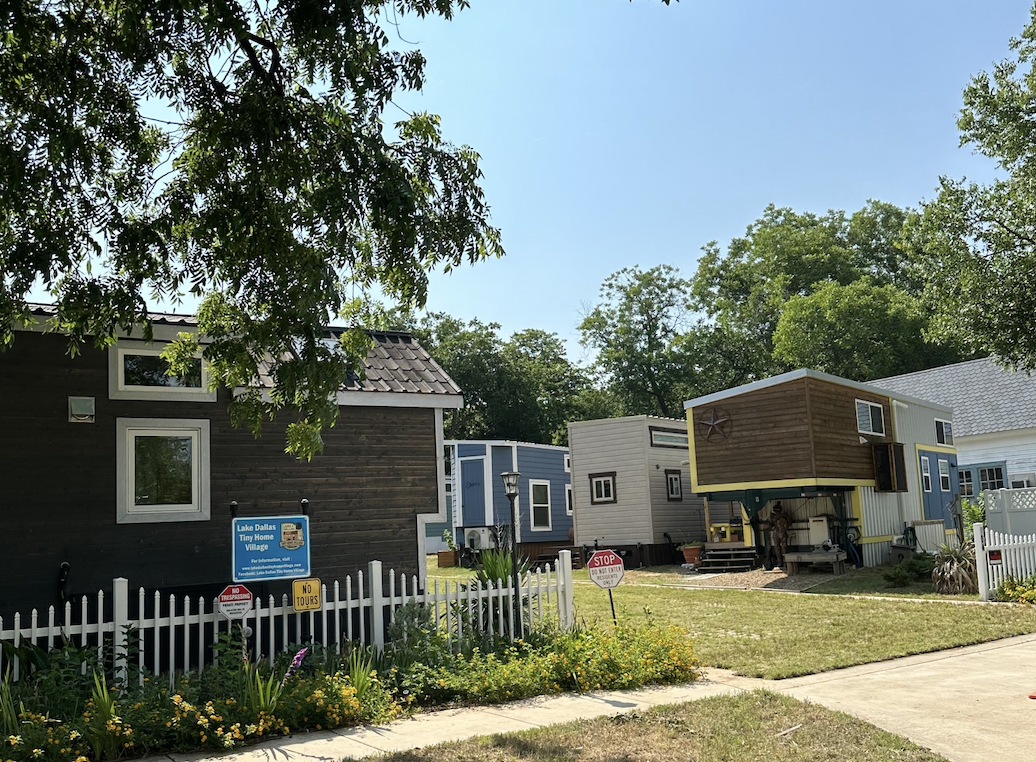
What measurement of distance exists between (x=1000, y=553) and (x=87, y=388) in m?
15.4

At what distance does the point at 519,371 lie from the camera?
57062 mm

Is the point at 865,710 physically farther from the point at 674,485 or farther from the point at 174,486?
the point at 674,485

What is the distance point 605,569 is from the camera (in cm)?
1130

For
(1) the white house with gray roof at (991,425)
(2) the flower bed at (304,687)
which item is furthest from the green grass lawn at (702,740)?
(1) the white house with gray roof at (991,425)

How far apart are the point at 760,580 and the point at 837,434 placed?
4493 mm

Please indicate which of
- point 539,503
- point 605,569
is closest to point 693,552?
point 539,503

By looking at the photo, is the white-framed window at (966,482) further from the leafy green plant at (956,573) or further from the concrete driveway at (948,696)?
the concrete driveway at (948,696)

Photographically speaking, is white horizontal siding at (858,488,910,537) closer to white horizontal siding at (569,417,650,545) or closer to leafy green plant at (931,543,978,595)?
leafy green plant at (931,543,978,595)

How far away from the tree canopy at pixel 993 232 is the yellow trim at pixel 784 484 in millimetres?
4553

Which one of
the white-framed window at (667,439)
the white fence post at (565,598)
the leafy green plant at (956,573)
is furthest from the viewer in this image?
the white-framed window at (667,439)

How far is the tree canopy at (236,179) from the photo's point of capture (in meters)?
7.83

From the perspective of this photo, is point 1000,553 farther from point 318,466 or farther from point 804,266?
point 804,266

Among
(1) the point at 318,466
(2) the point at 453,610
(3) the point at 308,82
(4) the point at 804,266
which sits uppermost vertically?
(4) the point at 804,266

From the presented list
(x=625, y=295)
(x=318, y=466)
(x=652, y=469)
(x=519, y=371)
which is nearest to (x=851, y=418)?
(x=652, y=469)
